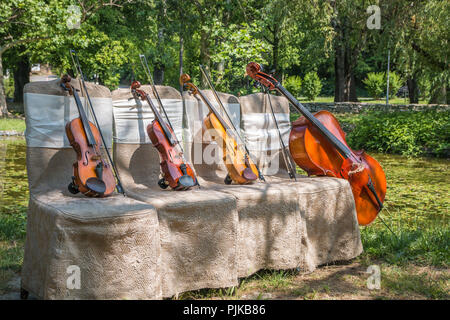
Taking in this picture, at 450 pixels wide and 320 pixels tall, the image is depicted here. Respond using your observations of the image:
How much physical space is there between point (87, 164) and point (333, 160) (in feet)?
5.96

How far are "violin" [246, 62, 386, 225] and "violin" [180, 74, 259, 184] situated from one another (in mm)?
451

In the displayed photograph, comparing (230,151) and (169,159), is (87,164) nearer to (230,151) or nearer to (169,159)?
(169,159)

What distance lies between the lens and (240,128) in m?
3.79

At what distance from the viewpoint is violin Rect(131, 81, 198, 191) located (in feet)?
9.41

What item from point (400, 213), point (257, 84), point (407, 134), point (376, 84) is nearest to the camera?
point (257, 84)

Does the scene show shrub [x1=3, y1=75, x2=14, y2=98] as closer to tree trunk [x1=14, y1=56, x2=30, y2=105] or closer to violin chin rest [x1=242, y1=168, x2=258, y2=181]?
tree trunk [x1=14, y1=56, x2=30, y2=105]

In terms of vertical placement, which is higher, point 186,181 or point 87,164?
point 87,164

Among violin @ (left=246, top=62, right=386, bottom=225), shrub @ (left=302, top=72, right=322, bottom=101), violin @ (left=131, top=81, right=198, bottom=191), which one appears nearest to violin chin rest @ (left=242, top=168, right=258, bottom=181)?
violin @ (left=131, top=81, right=198, bottom=191)

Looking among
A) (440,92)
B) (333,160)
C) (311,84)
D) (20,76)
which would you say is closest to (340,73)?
(440,92)

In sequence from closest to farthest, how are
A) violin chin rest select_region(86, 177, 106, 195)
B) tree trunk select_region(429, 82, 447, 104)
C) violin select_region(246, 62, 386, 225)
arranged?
violin chin rest select_region(86, 177, 106, 195), violin select_region(246, 62, 386, 225), tree trunk select_region(429, 82, 447, 104)

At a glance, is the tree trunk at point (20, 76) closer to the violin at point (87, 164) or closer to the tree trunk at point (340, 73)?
the tree trunk at point (340, 73)

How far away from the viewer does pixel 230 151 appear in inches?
128

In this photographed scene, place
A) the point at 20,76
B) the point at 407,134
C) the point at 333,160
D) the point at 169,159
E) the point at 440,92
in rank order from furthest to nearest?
the point at 20,76 < the point at 440,92 < the point at 407,134 < the point at 333,160 < the point at 169,159
